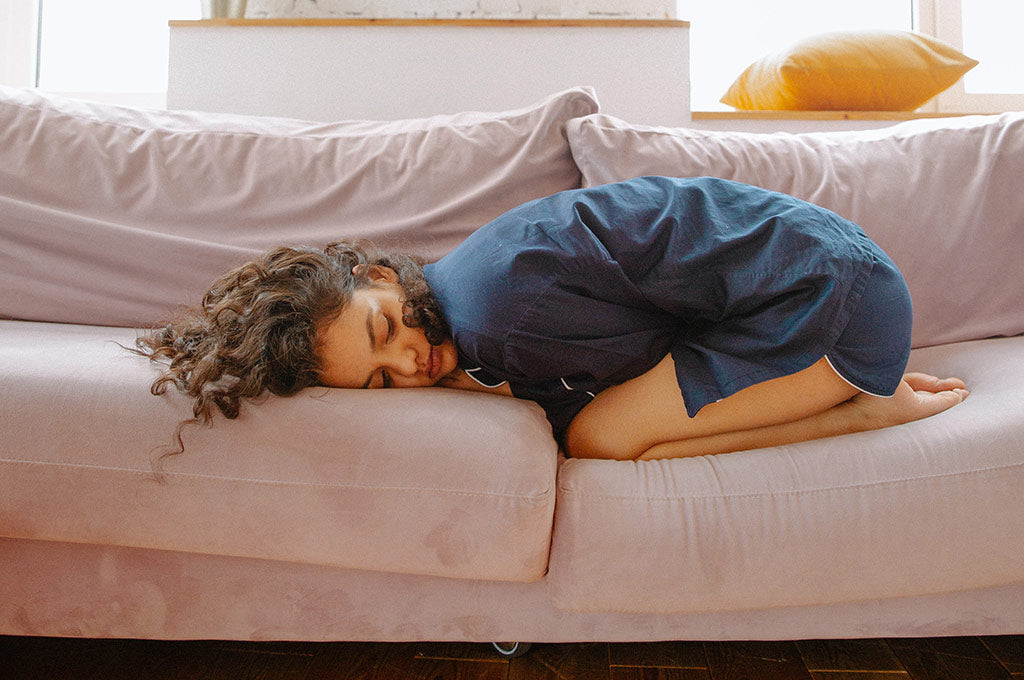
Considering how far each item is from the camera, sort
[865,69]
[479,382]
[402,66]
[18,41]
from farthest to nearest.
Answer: [18,41]
[402,66]
[865,69]
[479,382]

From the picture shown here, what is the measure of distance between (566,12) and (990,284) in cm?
124

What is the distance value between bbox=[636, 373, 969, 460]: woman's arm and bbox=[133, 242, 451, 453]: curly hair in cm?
38

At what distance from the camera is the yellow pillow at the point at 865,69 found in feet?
6.10

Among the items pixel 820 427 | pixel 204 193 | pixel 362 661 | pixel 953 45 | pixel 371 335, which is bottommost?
pixel 362 661

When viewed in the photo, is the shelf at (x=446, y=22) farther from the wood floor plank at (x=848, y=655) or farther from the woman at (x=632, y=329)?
the wood floor plank at (x=848, y=655)

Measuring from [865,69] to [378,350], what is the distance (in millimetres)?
1532

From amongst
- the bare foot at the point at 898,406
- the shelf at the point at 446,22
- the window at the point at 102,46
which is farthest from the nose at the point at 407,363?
the window at the point at 102,46

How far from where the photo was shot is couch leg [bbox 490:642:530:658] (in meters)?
1.06

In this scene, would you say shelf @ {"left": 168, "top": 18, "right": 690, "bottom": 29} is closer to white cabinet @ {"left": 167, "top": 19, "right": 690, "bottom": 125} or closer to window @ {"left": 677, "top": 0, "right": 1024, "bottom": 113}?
white cabinet @ {"left": 167, "top": 19, "right": 690, "bottom": 125}

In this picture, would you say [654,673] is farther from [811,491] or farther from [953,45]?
[953,45]

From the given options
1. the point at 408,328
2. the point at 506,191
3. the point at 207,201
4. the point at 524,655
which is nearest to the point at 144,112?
the point at 207,201

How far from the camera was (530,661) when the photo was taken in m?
1.06

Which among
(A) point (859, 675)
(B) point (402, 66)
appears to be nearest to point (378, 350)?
(A) point (859, 675)

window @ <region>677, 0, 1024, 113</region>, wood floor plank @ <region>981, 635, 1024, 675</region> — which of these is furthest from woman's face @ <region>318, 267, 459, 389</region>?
window @ <region>677, 0, 1024, 113</region>
